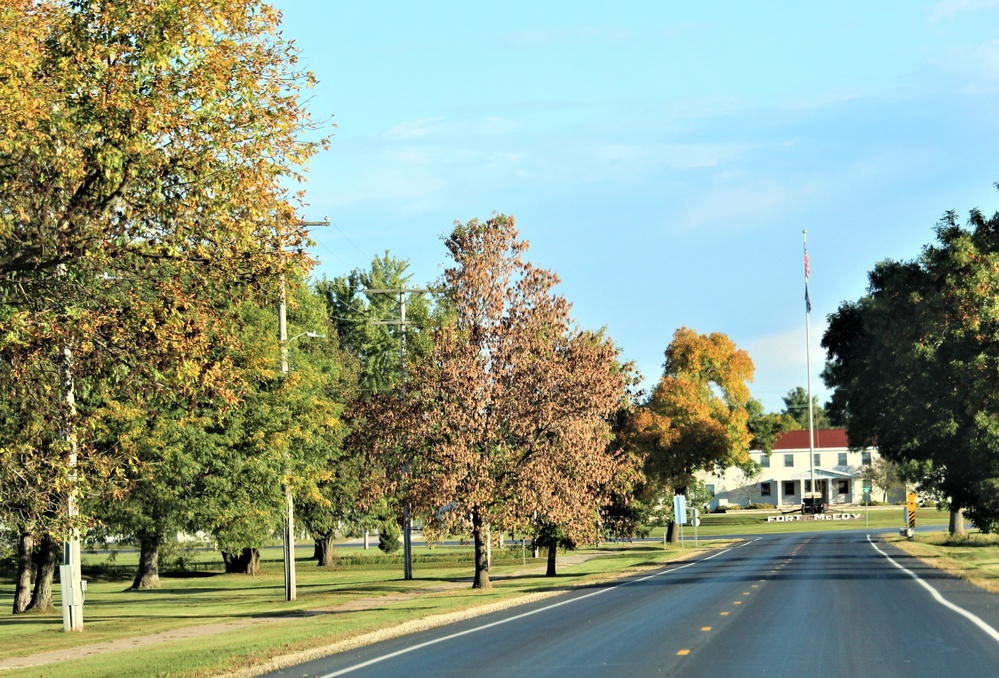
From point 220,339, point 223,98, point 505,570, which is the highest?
point 223,98

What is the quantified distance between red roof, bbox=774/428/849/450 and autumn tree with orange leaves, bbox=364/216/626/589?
9657 centimetres

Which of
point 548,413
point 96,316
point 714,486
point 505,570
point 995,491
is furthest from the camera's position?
point 714,486

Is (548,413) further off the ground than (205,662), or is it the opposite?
(548,413)

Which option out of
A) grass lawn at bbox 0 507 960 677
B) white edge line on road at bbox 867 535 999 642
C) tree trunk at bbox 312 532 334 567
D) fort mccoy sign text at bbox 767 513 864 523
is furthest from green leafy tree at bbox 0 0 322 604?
fort mccoy sign text at bbox 767 513 864 523

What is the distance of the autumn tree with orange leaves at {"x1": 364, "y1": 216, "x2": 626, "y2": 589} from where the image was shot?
3559 cm

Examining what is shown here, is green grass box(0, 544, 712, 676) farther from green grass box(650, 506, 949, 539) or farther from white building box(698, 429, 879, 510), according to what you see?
white building box(698, 429, 879, 510)

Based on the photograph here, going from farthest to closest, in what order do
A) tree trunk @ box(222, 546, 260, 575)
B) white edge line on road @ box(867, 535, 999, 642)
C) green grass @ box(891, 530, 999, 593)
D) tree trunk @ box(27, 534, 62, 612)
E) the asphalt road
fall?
tree trunk @ box(222, 546, 260, 575)
green grass @ box(891, 530, 999, 593)
tree trunk @ box(27, 534, 62, 612)
white edge line on road @ box(867, 535, 999, 642)
the asphalt road

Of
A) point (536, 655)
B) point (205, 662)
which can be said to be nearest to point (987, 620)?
point (536, 655)

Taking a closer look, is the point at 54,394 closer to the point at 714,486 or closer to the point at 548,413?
the point at 548,413

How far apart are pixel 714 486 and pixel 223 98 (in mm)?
119216

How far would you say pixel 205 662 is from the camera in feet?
59.2

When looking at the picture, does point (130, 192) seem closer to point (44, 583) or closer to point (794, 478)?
point (44, 583)

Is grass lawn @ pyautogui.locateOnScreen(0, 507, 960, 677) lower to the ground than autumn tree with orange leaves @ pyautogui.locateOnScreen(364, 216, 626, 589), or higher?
lower

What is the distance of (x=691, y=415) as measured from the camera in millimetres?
70875
